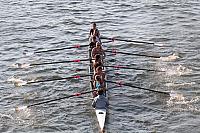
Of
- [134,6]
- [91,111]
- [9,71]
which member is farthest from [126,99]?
[134,6]

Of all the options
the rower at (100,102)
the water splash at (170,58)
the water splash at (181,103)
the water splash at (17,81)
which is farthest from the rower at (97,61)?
the water splash at (170,58)

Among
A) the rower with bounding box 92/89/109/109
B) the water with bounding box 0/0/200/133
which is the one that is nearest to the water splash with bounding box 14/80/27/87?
the water with bounding box 0/0/200/133

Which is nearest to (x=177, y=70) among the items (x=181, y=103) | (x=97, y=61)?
(x=181, y=103)

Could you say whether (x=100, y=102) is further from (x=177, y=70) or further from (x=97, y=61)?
(x=177, y=70)

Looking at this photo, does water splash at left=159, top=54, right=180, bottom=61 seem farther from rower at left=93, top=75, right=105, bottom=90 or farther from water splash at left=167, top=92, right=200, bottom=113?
rower at left=93, top=75, right=105, bottom=90

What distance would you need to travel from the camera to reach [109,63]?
107 ft

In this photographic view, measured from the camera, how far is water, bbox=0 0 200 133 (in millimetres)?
25438

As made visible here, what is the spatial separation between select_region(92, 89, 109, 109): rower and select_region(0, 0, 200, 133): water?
729 mm

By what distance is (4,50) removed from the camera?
3588 cm

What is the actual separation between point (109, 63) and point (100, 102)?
7657 millimetres

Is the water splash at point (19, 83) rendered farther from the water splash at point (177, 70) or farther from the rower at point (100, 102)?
the water splash at point (177, 70)

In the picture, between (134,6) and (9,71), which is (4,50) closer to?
(9,71)

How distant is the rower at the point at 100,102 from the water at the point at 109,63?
73 cm

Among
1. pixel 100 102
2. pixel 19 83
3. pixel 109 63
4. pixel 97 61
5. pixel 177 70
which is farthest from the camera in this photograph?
pixel 109 63
